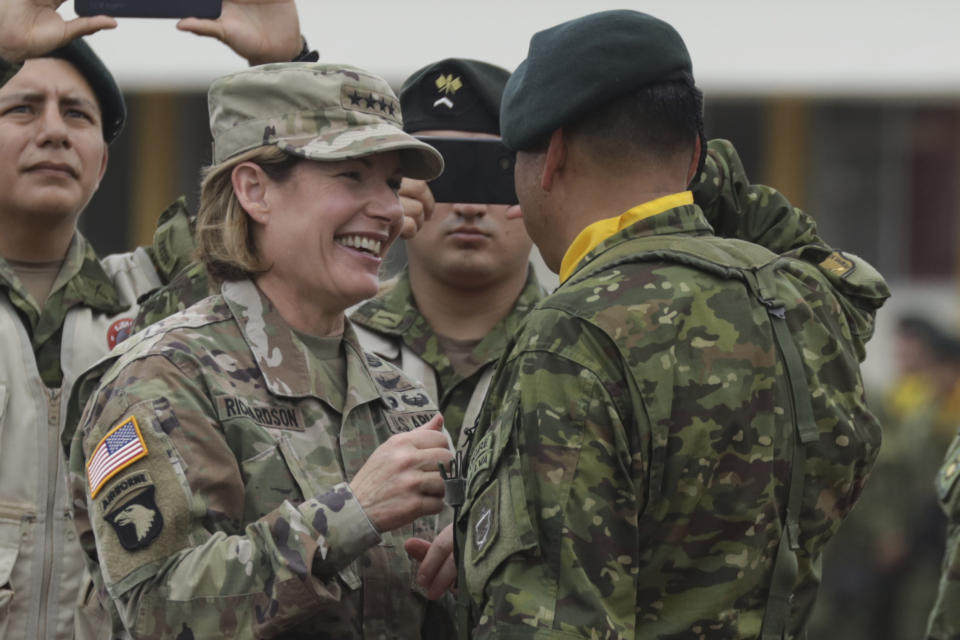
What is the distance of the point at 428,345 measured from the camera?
169 inches

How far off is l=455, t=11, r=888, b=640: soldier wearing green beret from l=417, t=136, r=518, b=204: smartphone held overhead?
3.50 feet

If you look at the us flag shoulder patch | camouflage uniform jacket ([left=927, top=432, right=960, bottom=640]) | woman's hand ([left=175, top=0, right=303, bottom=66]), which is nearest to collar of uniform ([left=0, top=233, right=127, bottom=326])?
woman's hand ([left=175, top=0, right=303, bottom=66])

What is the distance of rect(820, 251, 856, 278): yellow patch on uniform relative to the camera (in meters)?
2.90

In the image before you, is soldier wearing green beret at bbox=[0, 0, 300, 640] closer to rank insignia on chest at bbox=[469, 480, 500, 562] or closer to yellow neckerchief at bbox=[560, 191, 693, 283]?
rank insignia on chest at bbox=[469, 480, 500, 562]

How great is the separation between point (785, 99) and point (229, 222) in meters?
9.82

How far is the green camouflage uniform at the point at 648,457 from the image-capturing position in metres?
2.44

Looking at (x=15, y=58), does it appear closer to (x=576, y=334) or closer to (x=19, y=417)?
(x=19, y=417)

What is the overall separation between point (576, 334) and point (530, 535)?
33 cm

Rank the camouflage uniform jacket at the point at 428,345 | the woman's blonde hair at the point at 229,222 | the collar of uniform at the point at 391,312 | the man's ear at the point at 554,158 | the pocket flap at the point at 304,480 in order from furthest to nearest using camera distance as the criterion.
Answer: the collar of uniform at the point at 391,312 < the camouflage uniform jacket at the point at 428,345 < the woman's blonde hair at the point at 229,222 < the pocket flap at the point at 304,480 < the man's ear at the point at 554,158

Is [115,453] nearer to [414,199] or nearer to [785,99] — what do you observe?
[414,199]

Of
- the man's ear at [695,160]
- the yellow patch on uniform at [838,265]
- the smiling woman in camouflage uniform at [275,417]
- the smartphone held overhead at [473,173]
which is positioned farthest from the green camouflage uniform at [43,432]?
the yellow patch on uniform at [838,265]

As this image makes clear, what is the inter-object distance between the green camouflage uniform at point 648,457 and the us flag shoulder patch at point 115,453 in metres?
0.60

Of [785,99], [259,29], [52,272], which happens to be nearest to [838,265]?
[259,29]

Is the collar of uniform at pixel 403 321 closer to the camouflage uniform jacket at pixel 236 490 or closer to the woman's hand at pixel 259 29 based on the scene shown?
the woman's hand at pixel 259 29
